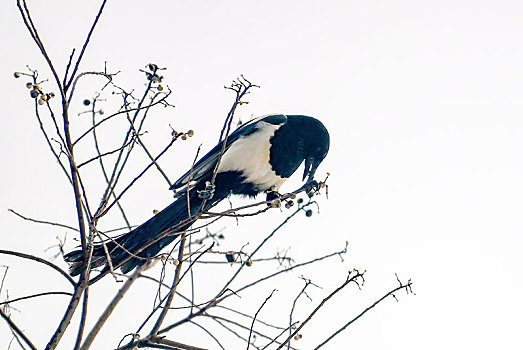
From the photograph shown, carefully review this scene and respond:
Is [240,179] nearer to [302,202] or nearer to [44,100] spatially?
[302,202]

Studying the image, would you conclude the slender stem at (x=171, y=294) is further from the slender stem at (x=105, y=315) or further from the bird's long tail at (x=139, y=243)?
the slender stem at (x=105, y=315)

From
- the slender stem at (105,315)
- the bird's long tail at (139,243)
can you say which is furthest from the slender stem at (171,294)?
the slender stem at (105,315)

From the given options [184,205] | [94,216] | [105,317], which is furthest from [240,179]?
[105,317]

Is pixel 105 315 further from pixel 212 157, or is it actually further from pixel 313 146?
pixel 313 146

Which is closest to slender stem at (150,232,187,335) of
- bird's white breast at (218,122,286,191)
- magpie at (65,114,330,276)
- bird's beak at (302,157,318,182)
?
magpie at (65,114,330,276)

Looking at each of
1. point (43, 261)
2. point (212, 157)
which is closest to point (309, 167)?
point (212, 157)

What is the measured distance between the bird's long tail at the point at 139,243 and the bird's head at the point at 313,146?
2.76 ft

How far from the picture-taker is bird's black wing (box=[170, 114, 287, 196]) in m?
3.25

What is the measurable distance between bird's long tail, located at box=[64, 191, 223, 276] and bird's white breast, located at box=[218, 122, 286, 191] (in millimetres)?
375

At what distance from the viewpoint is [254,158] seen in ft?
11.9

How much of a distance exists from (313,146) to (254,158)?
1.45 feet

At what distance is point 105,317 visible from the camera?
1.80 metres

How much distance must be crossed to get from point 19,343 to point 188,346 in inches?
21.8

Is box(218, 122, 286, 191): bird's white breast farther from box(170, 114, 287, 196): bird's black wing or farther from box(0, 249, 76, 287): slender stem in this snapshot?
box(0, 249, 76, 287): slender stem
